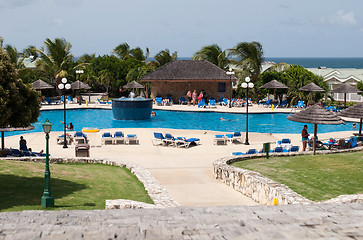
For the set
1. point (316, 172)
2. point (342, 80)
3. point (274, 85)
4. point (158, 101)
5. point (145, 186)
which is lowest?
point (145, 186)

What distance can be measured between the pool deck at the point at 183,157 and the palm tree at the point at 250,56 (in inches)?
890

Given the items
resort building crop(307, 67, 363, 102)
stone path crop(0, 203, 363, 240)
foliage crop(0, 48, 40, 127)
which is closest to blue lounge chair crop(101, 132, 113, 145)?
foliage crop(0, 48, 40, 127)

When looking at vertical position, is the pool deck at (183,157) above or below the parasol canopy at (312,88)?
below

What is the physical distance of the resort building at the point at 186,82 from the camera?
1770 inches

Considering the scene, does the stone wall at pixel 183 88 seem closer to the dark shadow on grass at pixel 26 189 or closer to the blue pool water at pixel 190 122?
the blue pool water at pixel 190 122

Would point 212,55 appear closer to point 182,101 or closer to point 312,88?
point 182,101

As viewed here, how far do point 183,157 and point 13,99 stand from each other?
9.14 metres

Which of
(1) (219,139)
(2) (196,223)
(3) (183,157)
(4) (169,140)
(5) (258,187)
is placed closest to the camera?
(2) (196,223)

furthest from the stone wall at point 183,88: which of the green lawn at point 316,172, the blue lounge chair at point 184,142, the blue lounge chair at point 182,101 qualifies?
the green lawn at point 316,172

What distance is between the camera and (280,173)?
14312 millimetres

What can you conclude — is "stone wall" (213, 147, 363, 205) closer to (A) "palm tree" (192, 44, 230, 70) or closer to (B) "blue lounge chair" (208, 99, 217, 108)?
(B) "blue lounge chair" (208, 99, 217, 108)

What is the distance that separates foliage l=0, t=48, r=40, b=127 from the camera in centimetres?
1110

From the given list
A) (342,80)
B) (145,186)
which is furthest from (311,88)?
(145,186)

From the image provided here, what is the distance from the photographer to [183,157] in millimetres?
19125
